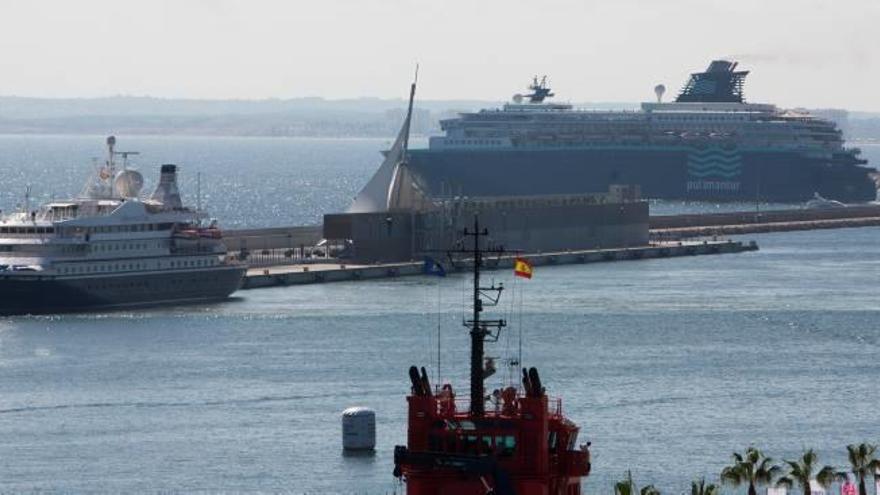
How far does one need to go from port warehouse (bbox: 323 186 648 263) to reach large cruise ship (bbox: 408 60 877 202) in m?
46.9

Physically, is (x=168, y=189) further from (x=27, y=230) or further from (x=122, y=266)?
(x=27, y=230)

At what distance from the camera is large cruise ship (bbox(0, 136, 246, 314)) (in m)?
68.4

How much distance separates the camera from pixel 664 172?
503 ft

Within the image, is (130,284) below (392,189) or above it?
below

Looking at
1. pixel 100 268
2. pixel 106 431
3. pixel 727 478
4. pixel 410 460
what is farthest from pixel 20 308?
pixel 410 460

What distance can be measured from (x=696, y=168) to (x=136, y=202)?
86.2 meters

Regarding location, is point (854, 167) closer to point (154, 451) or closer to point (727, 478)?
point (154, 451)

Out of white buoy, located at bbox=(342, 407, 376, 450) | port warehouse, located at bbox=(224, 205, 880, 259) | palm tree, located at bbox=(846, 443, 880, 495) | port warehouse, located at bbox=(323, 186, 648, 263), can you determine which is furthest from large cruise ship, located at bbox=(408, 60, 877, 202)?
palm tree, located at bbox=(846, 443, 880, 495)

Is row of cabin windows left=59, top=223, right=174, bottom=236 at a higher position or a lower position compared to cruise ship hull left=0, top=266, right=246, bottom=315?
higher

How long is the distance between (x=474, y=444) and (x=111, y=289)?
54422 millimetres

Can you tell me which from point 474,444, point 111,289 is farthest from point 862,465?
point 111,289

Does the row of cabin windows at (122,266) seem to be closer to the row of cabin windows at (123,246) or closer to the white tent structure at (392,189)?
the row of cabin windows at (123,246)

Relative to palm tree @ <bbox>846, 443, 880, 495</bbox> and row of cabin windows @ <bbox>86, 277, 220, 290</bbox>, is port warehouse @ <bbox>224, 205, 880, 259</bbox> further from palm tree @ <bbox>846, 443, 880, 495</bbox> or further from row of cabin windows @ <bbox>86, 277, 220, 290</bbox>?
palm tree @ <bbox>846, 443, 880, 495</bbox>

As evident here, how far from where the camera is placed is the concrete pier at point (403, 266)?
261 feet
